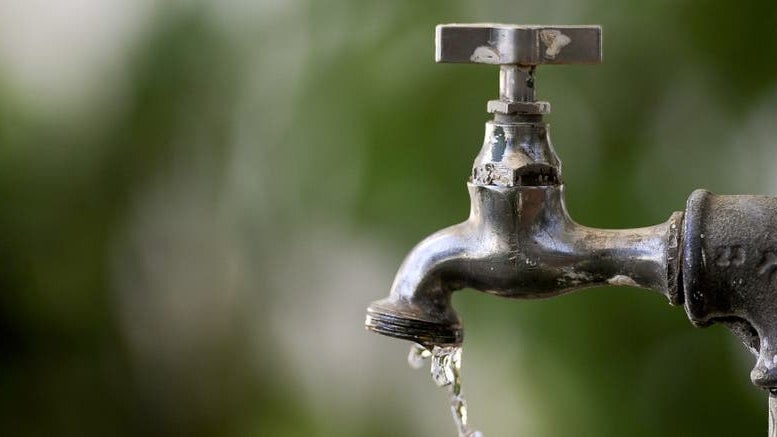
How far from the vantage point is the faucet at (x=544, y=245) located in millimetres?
671

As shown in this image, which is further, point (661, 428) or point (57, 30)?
point (57, 30)

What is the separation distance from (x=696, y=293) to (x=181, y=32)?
1042mm

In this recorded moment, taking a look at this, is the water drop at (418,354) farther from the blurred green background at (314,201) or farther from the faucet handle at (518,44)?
the blurred green background at (314,201)

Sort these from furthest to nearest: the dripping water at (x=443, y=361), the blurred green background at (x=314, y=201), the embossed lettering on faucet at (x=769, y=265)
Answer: the blurred green background at (x=314, y=201) < the dripping water at (x=443, y=361) < the embossed lettering on faucet at (x=769, y=265)

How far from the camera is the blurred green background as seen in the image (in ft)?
4.23

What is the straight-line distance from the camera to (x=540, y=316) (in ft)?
4.49

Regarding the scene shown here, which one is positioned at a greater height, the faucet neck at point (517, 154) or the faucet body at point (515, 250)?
the faucet neck at point (517, 154)

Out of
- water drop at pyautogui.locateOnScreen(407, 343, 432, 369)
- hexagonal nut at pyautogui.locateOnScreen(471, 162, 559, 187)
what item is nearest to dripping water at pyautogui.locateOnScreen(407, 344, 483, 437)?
water drop at pyautogui.locateOnScreen(407, 343, 432, 369)

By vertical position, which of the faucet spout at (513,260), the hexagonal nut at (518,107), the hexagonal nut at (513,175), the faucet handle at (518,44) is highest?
the faucet handle at (518,44)

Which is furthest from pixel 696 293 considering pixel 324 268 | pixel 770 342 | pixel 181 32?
pixel 181 32

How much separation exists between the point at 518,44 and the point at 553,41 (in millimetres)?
23

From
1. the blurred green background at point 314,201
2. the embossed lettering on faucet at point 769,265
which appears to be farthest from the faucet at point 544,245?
the blurred green background at point 314,201

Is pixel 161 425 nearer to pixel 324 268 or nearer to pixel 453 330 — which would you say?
pixel 324 268

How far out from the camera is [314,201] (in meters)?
1.49
